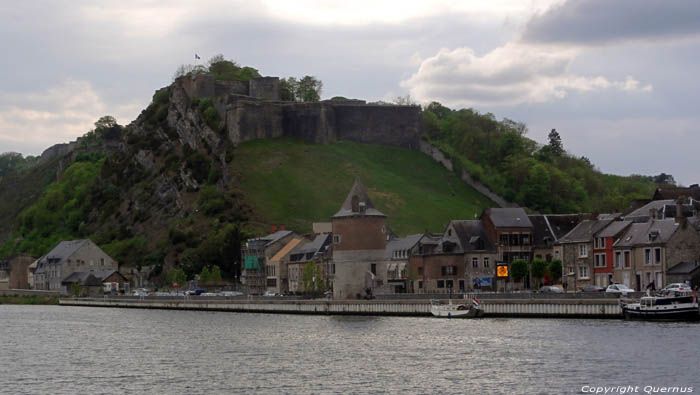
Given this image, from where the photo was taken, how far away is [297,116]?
538 ft

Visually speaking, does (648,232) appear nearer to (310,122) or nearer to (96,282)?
(96,282)

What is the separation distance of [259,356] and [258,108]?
4217 inches

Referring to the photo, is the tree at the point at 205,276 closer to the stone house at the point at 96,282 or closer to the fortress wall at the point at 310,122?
the stone house at the point at 96,282

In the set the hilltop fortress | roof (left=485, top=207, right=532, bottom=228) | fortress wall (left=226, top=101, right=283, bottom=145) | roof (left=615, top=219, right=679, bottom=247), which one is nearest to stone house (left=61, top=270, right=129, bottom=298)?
fortress wall (left=226, top=101, right=283, bottom=145)

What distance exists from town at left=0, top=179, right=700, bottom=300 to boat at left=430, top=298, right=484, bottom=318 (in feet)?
23.1

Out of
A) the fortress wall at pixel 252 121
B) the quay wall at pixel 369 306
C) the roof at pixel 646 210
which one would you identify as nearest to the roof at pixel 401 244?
the quay wall at pixel 369 306

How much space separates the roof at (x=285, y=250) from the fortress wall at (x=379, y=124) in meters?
45.0

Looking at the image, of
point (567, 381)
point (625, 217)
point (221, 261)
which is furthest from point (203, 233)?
point (567, 381)

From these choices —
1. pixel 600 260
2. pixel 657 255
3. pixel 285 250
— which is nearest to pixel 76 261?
pixel 285 250

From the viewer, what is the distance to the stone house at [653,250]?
250 ft

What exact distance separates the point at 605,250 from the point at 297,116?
8551 cm

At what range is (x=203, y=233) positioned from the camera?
464 ft

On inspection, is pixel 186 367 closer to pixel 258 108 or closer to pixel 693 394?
pixel 693 394

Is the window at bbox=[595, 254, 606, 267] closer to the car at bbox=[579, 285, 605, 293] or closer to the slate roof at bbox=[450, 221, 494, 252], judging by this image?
the car at bbox=[579, 285, 605, 293]
